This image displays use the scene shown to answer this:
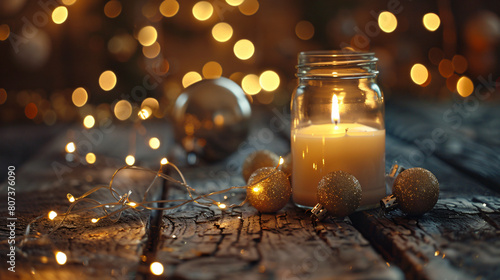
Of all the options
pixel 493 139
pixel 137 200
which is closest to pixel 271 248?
pixel 137 200

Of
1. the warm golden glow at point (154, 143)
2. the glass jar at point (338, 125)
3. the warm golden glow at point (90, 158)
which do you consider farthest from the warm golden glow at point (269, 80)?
the glass jar at point (338, 125)

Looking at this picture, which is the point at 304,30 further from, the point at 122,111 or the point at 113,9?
the point at 122,111

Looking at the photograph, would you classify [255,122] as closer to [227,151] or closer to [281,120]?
[281,120]

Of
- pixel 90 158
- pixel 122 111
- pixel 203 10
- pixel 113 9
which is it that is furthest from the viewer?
pixel 203 10

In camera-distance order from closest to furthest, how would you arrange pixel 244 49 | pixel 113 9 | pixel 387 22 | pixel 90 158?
1. pixel 90 158
2. pixel 113 9
3. pixel 387 22
4. pixel 244 49

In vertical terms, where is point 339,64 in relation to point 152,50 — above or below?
below

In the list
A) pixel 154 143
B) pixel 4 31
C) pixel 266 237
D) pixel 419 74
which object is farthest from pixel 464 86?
pixel 4 31

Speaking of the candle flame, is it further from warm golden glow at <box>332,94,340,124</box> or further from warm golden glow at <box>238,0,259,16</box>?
warm golden glow at <box>238,0,259,16</box>

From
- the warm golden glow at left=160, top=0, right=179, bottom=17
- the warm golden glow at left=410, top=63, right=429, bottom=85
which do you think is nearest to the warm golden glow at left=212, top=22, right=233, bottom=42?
the warm golden glow at left=160, top=0, right=179, bottom=17
